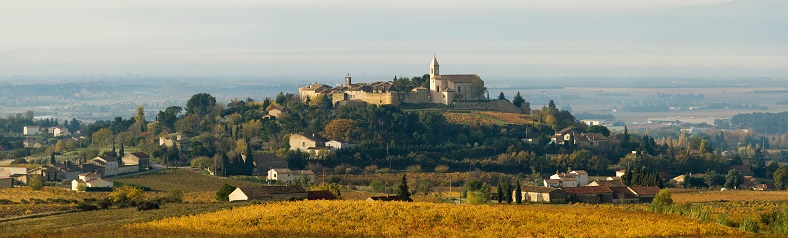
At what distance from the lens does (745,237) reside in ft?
118

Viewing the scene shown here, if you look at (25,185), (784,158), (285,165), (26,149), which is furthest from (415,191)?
(784,158)

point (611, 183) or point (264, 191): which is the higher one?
point (264, 191)

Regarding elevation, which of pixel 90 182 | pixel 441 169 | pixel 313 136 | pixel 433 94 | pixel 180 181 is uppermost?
pixel 433 94

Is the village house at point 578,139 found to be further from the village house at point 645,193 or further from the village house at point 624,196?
the village house at point 624,196

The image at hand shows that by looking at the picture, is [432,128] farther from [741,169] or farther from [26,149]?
[26,149]

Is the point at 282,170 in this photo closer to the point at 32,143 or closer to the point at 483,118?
the point at 483,118

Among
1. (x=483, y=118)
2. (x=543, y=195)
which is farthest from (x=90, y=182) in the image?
(x=483, y=118)

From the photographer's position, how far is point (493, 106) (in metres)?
99.5

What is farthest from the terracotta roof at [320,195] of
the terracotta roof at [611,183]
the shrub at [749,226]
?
the terracotta roof at [611,183]

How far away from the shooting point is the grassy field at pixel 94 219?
131 ft

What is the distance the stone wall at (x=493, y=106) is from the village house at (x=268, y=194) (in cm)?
4582

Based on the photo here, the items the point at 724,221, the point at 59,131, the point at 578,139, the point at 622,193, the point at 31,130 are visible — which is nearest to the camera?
the point at 724,221

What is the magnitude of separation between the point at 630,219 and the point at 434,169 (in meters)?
38.6

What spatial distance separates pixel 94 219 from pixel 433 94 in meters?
56.8
